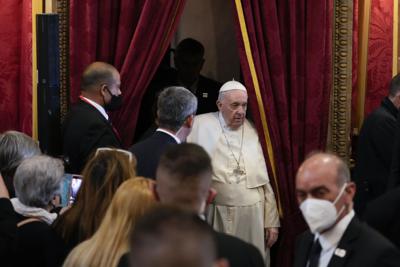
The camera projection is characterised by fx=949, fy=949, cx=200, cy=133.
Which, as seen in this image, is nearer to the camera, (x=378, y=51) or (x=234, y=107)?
(x=234, y=107)

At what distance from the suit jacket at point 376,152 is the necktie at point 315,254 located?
8.13 ft

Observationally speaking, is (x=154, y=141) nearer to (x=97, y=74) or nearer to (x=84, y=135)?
(x=84, y=135)

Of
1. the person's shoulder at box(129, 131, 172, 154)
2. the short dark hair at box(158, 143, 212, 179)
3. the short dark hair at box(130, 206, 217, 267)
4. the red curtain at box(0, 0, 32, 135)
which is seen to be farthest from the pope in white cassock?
the short dark hair at box(130, 206, 217, 267)

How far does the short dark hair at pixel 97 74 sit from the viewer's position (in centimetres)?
589

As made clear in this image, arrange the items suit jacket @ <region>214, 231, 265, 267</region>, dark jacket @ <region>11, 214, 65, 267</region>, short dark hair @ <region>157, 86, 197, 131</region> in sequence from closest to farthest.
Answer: suit jacket @ <region>214, 231, 265, 267</region> → dark jacket @ <region>11, 214, 65, 267</region> → short dark hair @ <region>157, 86, 197, 131</region>

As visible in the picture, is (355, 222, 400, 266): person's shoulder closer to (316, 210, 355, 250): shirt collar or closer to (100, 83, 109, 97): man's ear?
(316, 210, 355, 250): shirt collar

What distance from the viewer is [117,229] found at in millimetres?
3521

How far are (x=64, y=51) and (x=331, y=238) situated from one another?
325 cm

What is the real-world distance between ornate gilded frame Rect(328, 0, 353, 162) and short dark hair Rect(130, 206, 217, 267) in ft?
13.8

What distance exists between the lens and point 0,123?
6547mm

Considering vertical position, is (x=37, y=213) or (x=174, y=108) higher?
(x=174, y=108)

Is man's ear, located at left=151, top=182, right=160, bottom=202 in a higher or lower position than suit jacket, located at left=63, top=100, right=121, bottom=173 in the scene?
higher

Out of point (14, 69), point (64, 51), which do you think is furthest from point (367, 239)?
point (14, 69)

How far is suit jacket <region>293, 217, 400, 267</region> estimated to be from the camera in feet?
10.7
